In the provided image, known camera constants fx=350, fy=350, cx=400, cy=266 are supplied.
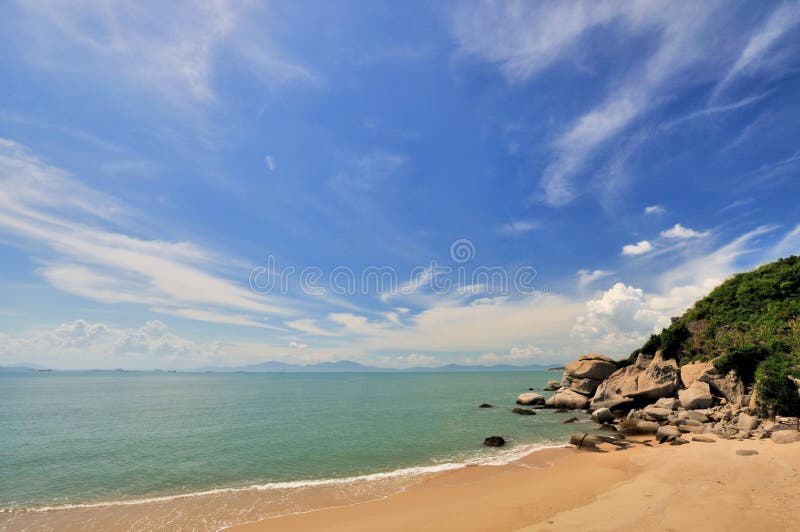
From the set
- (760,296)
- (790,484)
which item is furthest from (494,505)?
(760,296)

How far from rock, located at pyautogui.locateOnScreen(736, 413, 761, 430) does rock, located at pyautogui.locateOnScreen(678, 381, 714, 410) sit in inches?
229

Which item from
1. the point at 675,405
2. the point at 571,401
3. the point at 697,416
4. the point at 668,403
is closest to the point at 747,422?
the point at 697,416

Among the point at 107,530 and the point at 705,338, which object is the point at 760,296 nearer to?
the point at 705,338

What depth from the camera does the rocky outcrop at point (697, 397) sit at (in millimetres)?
29047

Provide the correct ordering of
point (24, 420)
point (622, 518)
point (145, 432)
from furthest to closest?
point (24, 420) → point (145, 432) → point (622, 518)

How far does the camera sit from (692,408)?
96.7ft

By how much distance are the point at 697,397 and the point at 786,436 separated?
38.7 ft

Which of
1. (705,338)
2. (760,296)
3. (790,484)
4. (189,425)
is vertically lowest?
(189,425)

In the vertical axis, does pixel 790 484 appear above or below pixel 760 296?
below

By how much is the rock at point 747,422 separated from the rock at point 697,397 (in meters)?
5.81

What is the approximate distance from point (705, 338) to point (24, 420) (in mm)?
77997

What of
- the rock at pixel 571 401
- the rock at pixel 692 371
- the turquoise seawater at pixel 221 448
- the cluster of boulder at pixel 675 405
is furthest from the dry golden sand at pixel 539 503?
the rock at pixel 571 401

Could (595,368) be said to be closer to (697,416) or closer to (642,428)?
(697,416)

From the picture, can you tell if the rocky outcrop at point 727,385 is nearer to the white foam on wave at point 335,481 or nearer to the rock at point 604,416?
the rock at point 604,416
